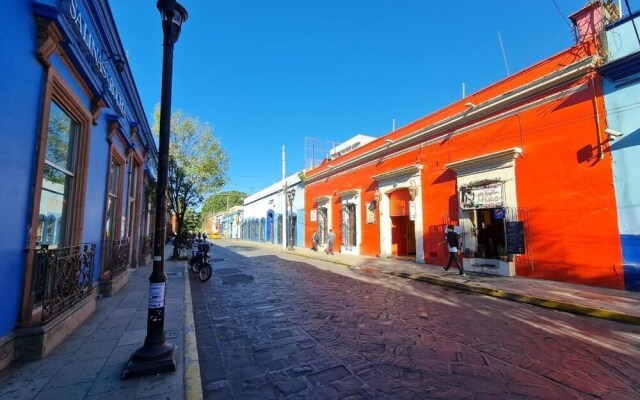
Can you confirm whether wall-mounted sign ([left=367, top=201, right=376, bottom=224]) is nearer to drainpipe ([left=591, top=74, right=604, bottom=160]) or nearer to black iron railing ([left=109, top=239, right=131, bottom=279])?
drainpipe ([left=591, top=74, right=604, bottom=160])

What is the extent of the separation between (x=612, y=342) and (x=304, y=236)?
2176 cm

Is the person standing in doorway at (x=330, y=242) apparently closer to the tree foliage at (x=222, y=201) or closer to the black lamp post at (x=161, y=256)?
the black lamp post at (x=161, y=256)

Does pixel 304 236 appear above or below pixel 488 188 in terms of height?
below

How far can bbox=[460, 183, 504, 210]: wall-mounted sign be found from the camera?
1106cm

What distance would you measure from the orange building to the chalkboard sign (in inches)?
1.2

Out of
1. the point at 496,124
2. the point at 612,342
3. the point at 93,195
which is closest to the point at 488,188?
the point at 496,124

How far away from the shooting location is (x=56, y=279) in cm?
435

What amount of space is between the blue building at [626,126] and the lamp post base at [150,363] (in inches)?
411

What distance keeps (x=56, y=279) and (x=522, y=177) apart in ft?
39.4

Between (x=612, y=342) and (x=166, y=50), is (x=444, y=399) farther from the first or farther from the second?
(x=166, y=50)

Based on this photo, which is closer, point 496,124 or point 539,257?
point 539,257

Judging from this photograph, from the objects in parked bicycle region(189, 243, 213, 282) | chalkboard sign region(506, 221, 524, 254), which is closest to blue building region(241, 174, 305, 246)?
parked bicycle region(189, 243, 213, 282)

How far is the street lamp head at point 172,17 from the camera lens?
386 centimetres

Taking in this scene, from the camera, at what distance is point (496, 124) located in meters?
11.4
